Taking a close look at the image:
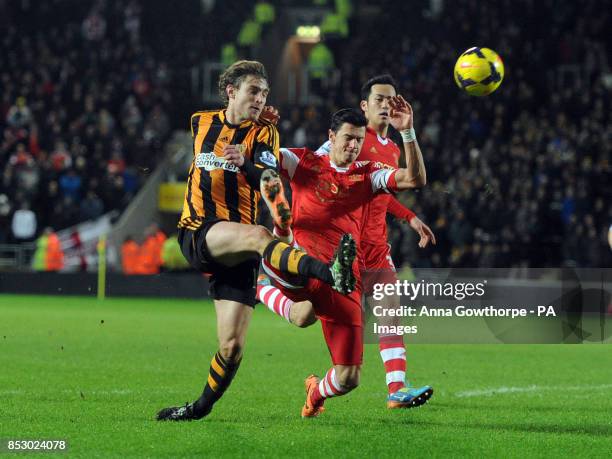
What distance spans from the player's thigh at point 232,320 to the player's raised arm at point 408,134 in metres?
1.34

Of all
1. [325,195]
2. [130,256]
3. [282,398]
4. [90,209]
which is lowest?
[130,256]

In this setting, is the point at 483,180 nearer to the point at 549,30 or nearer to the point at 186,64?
the point at 549,30

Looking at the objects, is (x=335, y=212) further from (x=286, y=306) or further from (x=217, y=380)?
(x=217, y=380)

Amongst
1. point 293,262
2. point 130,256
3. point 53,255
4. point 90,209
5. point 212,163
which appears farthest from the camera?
point 90,209

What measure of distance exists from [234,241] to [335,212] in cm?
122

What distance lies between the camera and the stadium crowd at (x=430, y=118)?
854 inches

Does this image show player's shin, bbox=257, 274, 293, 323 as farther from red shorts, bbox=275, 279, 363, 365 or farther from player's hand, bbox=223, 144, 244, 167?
player's hand, bbox=223, 144, 244, 167

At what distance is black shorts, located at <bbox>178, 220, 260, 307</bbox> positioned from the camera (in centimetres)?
766

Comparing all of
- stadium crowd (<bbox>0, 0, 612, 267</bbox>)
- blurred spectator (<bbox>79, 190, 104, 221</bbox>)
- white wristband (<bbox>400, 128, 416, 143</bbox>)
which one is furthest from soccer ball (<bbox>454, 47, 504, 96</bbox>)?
blurred spectator (<bbox>79, 190, 104, 221</bbox>)

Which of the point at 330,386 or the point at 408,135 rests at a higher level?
the point at 408,135

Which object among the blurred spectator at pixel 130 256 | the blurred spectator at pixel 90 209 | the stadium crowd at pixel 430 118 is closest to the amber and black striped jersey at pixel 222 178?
the stadium crowd at pixel 430 118

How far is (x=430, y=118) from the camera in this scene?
26.6 meters

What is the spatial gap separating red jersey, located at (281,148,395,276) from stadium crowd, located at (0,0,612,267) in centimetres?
1189

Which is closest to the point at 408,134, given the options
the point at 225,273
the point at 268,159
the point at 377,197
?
the point at 268,159
